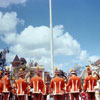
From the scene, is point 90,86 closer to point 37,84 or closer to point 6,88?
point 37,84

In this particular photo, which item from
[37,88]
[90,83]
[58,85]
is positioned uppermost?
[90,83]

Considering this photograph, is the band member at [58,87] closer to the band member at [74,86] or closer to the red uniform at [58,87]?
the red uniform at [58,87]

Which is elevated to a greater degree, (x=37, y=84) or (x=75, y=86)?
(x=37, y=84)

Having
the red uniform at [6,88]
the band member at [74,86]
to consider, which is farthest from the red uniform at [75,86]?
the red uniform at [6,88]

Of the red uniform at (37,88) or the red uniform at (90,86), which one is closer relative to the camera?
the red uniform at (37,88)

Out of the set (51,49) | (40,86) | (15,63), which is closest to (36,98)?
(40,86)

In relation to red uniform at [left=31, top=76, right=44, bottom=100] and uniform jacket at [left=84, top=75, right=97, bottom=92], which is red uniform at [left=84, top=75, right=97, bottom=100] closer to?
uniform jacket at [left=84, top=75, right=97, bottom=92]

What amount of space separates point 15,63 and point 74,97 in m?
41.9

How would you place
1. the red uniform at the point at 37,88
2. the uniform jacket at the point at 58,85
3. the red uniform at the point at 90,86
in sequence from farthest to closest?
the red uniform at the point at 90,86, the red uniform at the point at 37,88, the uniform jacket at the point at 58,85

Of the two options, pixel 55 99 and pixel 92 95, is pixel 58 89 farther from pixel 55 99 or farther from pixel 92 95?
pixel 92 95

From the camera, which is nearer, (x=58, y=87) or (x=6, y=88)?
(x=58, y=87)

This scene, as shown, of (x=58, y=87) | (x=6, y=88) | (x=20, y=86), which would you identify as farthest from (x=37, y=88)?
(x=6, y=88)

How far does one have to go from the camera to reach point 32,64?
46156 millimetres

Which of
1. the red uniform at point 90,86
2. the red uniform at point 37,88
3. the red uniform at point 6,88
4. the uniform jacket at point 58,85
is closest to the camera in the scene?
the uniform jacket at point 58,85
